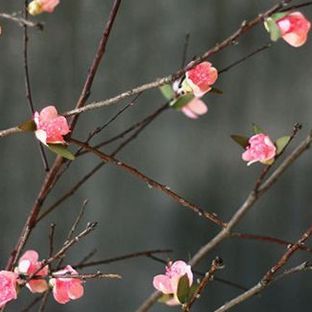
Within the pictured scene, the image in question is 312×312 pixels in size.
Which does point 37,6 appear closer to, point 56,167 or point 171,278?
point 56,167

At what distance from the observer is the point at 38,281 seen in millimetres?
821

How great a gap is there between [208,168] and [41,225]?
0.41 meters

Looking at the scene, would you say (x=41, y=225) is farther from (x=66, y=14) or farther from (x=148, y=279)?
(x=66, y=14)

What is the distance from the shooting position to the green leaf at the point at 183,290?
727 mm

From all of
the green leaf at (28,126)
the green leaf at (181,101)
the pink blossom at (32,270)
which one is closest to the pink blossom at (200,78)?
the green leaf at (181,101)

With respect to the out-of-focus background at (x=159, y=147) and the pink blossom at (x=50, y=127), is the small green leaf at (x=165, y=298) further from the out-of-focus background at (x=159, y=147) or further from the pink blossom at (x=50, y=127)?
the out-of-focus background at (x=159, y=147)

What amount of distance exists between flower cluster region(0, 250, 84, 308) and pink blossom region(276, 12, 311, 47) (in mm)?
368

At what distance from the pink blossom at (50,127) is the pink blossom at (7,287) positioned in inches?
6.8

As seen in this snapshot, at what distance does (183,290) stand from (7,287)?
8.2 inches

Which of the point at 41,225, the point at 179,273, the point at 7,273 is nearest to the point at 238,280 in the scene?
the point at 41,225

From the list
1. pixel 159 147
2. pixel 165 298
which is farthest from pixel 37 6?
pixel 159 147

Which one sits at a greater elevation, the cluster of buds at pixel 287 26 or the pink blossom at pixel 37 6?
the pink blossom at pixel 37 6

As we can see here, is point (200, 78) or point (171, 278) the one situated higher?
point (200, 78)

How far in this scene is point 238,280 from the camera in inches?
55.0
